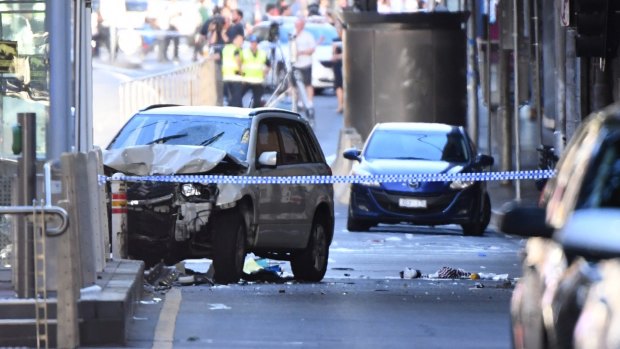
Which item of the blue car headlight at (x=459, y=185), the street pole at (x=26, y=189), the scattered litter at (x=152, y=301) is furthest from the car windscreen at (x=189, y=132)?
the blue car headlight at (x=459, y=185)

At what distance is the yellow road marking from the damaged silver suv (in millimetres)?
886

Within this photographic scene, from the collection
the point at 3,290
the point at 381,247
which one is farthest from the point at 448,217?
the point at 3,290

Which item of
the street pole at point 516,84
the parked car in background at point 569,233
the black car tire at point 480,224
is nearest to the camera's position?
the parked car in background at point 569,233

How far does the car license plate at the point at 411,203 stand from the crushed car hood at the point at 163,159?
7762 mm

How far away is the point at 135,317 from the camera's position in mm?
11812

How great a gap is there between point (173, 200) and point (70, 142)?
2.19m

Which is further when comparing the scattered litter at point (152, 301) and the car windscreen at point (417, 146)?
the car windscreen at point (417, 146)

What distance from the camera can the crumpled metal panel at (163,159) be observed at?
1479 cm

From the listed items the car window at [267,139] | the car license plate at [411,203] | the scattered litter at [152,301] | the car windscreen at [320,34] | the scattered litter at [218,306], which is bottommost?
the car license plate at [411,203]

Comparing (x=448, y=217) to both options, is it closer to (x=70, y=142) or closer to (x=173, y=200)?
(x=173, y=200)

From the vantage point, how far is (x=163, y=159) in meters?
15.0

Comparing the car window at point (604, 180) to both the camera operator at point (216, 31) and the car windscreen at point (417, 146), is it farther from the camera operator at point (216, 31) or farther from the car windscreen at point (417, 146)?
the camera operator at point (216, 31)

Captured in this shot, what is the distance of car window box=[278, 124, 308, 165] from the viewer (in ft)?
53.9

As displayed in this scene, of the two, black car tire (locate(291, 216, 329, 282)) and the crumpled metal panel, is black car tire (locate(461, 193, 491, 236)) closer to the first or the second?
black car tire (locate(291, 216, 329, 282))
